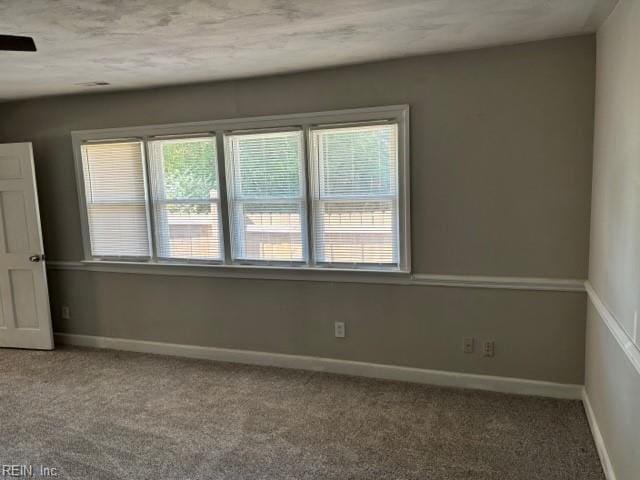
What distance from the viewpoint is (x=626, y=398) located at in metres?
2.04

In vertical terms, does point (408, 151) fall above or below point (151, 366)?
above

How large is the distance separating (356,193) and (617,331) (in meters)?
1.92

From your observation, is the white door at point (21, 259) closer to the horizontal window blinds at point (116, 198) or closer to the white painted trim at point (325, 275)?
the white painted trim at point (325, 275)

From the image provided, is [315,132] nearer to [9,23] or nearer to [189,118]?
[189,118]

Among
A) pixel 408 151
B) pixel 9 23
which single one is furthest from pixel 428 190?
pixel 9 23

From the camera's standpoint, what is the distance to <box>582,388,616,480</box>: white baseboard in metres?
2.33

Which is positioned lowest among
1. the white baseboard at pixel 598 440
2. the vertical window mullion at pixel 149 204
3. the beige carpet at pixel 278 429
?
the beige carpet at pixel 278 429

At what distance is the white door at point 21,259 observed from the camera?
4.35 metres

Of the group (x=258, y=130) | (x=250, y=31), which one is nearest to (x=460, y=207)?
(x=258, y=130)

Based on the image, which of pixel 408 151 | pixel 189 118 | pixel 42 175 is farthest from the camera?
pixel 42 175

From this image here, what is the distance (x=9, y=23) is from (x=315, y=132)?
199 centimetres

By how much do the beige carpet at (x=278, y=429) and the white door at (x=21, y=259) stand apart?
769mm

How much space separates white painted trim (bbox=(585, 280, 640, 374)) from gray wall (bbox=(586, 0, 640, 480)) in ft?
0.07

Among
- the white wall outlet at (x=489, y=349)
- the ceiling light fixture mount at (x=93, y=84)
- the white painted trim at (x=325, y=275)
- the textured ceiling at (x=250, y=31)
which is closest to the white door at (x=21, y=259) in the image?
the white painted trim at (x=325, y=275)
